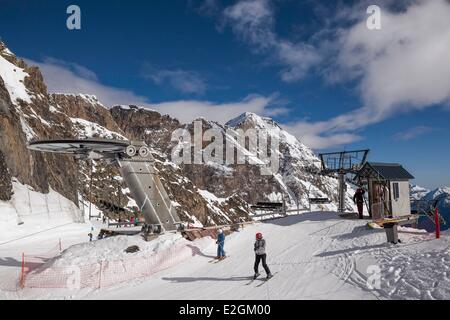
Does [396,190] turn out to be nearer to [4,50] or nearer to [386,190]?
[386,190]

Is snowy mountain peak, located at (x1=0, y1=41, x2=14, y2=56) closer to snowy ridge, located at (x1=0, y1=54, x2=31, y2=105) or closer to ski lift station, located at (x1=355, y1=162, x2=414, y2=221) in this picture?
snowy ridge, located at (x1=0, y1=54, x2=31, y2=105)

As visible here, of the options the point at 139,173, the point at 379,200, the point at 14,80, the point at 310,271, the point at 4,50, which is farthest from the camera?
the point at 4,50

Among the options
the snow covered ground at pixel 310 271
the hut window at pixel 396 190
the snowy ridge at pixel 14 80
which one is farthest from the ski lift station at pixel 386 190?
the snowy ridge at pixel 14 80

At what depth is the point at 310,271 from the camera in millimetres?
13477

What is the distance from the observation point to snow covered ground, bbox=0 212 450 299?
10.5m

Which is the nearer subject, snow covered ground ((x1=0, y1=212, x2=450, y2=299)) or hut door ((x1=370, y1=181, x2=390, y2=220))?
snow covered ground ((x1=0, y1=212, x2=450, y2=299))

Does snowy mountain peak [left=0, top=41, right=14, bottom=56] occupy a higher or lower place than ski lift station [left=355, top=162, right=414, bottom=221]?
higher

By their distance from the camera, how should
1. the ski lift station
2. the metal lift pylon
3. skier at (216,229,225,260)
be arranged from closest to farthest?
1. skier at (216,229,225,260)
2. the metal lift pylon
3. the ski lift station

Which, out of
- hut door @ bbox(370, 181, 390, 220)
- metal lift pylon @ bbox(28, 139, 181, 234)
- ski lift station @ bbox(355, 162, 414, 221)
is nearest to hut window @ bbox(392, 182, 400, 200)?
ski lift station @ bbox(355, 162, 414, 221)

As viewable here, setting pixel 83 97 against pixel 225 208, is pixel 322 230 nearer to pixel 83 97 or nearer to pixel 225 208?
pixel 225 208

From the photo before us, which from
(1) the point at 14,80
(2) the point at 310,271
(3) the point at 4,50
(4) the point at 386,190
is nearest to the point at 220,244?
(2) the point at 310,271

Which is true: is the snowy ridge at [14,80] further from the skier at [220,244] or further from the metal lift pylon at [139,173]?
the skier at [220,244]

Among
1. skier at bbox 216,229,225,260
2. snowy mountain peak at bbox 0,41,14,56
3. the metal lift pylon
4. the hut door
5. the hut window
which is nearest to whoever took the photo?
skier at bbox 216,229,225,260
